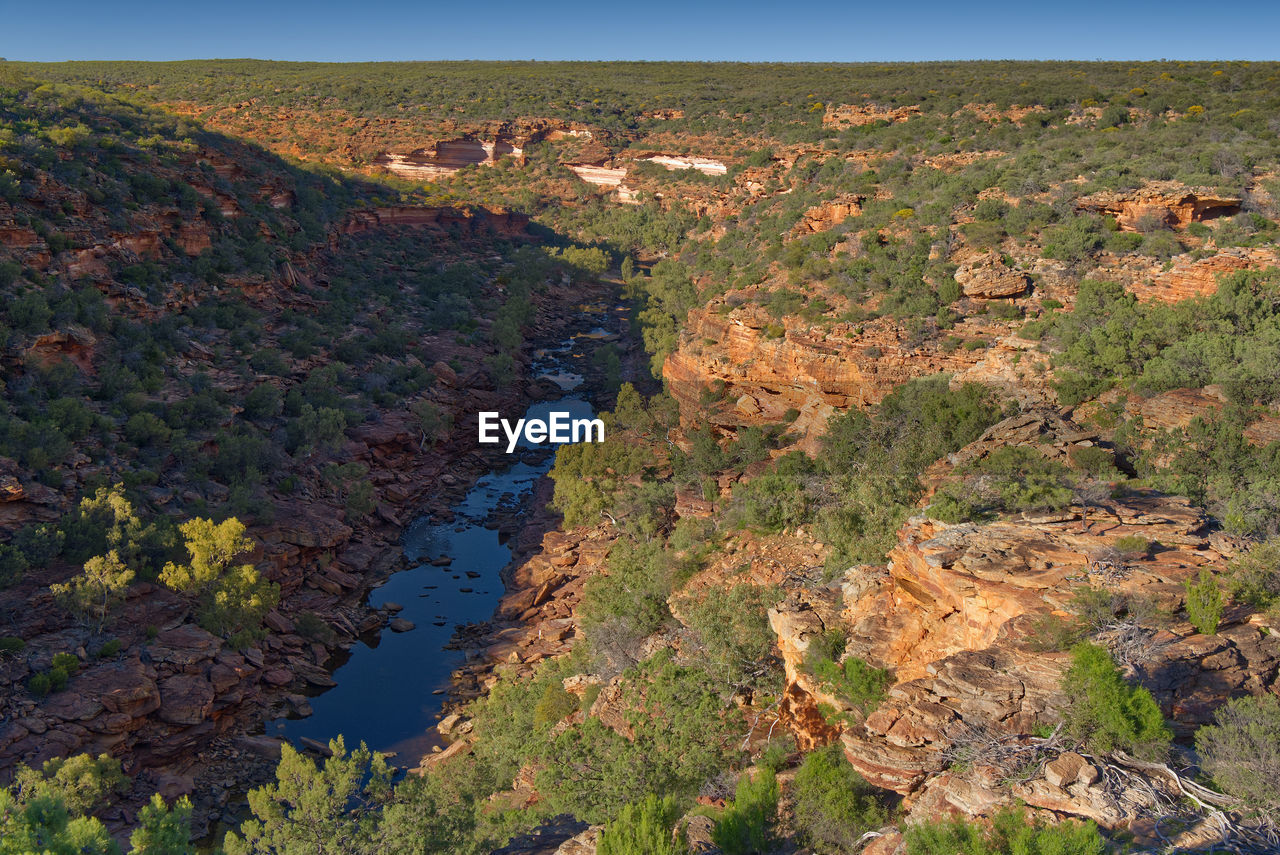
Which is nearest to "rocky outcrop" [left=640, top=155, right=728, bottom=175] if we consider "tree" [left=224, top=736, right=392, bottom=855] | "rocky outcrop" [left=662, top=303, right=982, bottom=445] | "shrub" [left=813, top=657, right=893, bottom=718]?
"rocky outcrop" [left=662, top=303, right=982, bottom=445]

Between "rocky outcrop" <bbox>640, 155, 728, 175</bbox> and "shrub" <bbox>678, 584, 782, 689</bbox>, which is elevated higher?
"rocky outcrop" <bbox>640, 155, 728, 175</bbox>

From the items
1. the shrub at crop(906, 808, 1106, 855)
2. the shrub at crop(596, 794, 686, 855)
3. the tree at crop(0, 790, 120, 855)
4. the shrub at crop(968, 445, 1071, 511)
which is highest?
the shrub at crop(968, 445, 1071, 511)

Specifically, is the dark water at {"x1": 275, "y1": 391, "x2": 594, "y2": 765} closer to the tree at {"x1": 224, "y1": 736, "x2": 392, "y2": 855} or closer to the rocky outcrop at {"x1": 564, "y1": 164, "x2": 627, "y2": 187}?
the tree at {"x1": 224, "y1": 736, "x2": 392, "y2": 855}

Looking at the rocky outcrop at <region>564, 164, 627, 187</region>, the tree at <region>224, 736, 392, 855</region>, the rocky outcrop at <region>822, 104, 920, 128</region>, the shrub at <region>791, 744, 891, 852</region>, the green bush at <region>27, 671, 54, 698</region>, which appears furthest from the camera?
the rocky outcrop at <region>564, 164, 627, 187</region>

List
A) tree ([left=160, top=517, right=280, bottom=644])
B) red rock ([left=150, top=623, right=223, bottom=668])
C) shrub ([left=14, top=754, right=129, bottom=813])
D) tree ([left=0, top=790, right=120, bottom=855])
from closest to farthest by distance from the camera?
1. tree ([left=0, top=790, right=120, bottom=855])
2. shrub ([left=14, top=754, right=129, bottom=813])
3. red rock ([left=150, top=623, right=223, bottom=668])
4. tree ([left=160, top=517, right=280, bottom=644])

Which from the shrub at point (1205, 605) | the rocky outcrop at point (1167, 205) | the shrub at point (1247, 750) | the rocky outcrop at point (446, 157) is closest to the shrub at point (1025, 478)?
the shrub at point (1205, 605)

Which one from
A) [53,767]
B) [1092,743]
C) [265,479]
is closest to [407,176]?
[265,479]

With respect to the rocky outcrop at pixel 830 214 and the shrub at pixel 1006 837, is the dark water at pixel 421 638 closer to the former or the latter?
the shrub at pixel 1006 837
